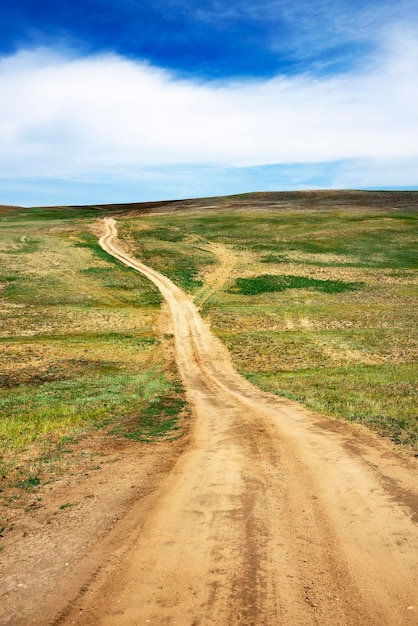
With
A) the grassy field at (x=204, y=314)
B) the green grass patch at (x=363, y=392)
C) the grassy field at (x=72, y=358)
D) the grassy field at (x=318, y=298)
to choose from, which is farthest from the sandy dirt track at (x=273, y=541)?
the grassy field at (x=72, y=358)

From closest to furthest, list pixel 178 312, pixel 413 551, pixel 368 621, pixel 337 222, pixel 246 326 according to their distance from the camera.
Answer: pixel 368 621 → pixel 413 551 → pixel 246 326 → pixel 178 312 → pixel 337 222

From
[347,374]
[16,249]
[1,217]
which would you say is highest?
[1,217]

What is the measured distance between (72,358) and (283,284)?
30.2 meters

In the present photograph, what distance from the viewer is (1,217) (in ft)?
364

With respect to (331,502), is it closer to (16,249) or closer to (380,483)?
(380,483)

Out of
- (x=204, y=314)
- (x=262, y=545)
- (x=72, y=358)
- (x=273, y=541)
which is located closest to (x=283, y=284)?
(x=204, y=314)

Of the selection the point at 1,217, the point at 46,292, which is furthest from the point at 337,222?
the point at 1,217

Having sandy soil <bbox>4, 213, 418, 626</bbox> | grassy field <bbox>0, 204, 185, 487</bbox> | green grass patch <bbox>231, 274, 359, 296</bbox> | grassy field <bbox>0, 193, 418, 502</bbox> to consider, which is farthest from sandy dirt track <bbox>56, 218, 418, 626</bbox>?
green grass patch <bbox>231, 274, 359, 296</bbox>

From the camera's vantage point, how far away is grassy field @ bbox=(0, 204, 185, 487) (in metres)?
17.4

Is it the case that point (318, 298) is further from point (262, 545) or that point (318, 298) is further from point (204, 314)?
point (262, 545)

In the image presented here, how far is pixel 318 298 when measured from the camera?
50219 millimetres

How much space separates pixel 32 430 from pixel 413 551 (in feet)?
44.0

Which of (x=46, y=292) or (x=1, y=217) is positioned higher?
(x=1, y=217)

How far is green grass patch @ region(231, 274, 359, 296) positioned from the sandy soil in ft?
125
